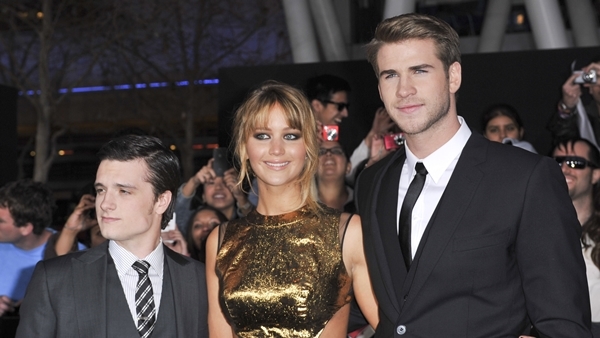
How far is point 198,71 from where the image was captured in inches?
725

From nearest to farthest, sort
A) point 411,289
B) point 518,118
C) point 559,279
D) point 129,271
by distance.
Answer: point 559,279 < point 411,289 < point 129,271 < point 518,118

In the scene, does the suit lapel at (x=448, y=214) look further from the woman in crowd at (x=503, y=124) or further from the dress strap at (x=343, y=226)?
the woman in crowd at (x=503, y=124)

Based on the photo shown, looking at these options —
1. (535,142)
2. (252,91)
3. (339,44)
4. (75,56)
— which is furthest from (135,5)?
(252,91)

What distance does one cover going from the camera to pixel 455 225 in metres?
2.32

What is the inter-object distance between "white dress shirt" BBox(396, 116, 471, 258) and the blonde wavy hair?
58 centimetres

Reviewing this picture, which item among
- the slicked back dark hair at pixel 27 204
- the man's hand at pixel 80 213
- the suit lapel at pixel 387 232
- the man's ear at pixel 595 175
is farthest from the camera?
the slicked back dark hair at pixel 27 204

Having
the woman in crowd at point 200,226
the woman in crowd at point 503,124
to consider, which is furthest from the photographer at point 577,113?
the woman in crowd at point 200,226

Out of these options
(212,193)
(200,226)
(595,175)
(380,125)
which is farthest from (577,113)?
(200,226)

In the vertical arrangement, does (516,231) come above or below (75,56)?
below

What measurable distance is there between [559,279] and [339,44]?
300 inches

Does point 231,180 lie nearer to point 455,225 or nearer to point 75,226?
point 75,226

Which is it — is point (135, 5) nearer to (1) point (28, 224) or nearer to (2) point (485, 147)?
(1) point (28, 224)

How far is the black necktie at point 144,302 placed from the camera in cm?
255

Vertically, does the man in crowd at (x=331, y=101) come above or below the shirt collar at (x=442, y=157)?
above
